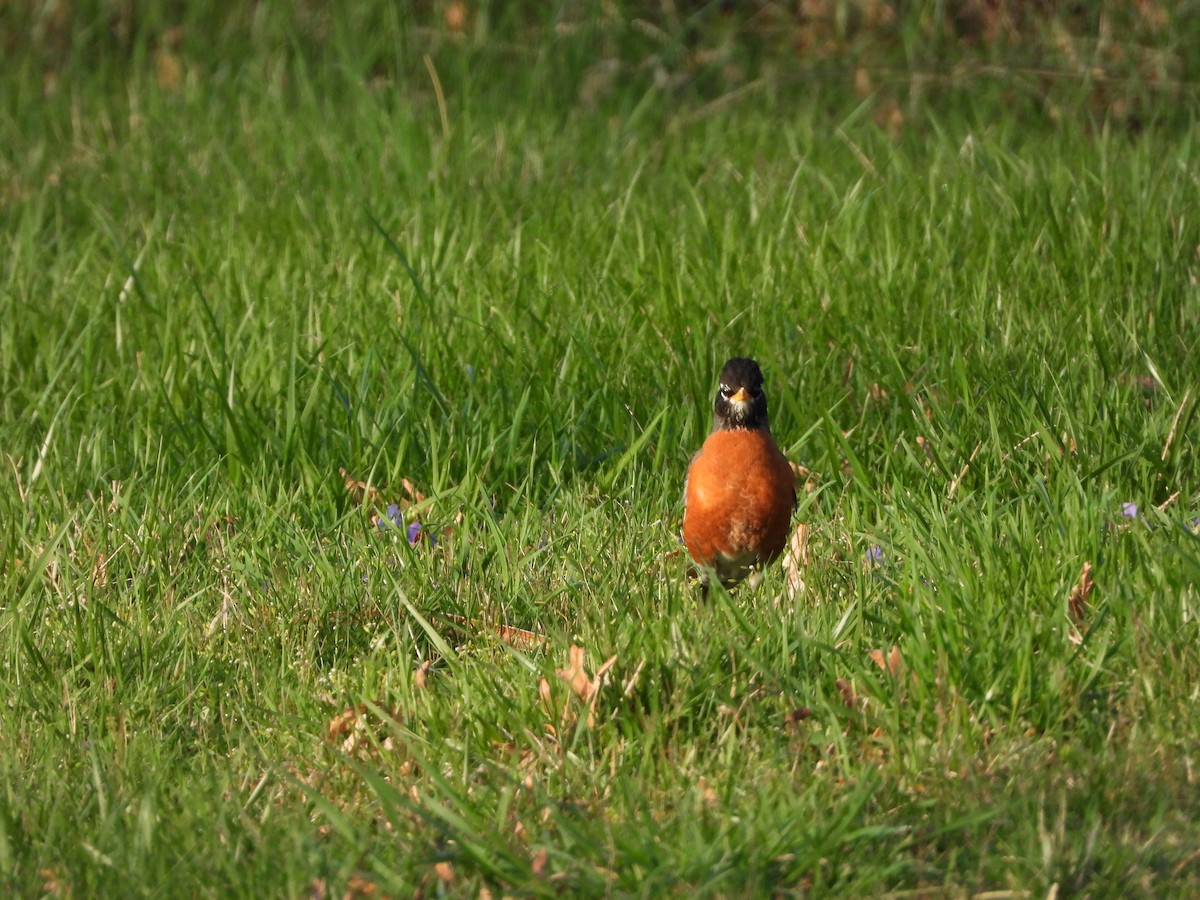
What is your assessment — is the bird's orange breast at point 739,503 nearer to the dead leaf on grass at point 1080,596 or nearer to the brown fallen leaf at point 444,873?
the dead leaf on grass at point 1080,596

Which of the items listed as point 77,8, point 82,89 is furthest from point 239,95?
point 77,8

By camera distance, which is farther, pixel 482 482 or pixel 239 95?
pixel 239 95

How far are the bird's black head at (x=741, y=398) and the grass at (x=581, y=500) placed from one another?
30 cm

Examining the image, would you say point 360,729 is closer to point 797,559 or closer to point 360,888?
point 360,888

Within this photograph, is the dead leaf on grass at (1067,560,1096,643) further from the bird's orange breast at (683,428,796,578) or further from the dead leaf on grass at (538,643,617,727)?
the dead leaf on grass at (538,643,617,727)

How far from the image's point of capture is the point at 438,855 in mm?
2486

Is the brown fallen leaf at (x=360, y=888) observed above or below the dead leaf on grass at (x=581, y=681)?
below

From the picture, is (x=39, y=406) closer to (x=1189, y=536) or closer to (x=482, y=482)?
(x=482, y=482)

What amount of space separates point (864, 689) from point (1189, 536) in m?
0.81

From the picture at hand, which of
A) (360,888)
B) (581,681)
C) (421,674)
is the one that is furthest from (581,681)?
(360,888)

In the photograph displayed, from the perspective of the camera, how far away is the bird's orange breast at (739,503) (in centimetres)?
353

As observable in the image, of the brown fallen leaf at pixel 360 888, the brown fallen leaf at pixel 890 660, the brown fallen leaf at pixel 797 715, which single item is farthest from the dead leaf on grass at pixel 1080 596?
the brown fallen leaf at pixel 360 888

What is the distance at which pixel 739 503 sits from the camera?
11.5 ft

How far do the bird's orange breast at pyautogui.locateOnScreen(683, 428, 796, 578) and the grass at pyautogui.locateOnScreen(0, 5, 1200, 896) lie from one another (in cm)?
10
